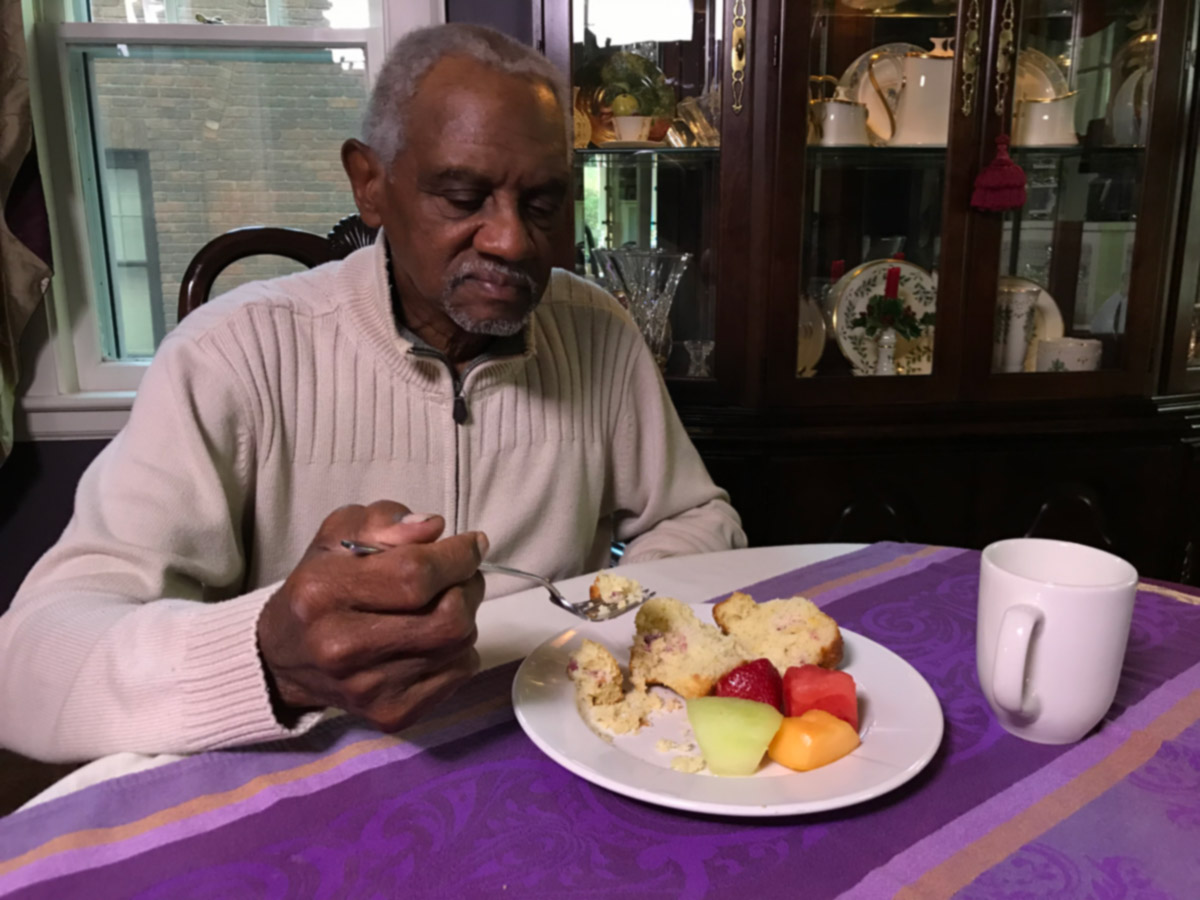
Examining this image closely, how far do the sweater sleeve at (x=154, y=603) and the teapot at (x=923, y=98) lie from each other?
5.28 ft

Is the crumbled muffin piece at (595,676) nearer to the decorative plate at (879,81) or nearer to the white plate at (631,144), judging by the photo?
the white plate at (631,144)

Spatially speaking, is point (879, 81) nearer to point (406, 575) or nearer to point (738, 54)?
point (738, 54)

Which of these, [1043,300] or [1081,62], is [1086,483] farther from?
[1081,62]

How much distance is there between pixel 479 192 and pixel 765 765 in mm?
726

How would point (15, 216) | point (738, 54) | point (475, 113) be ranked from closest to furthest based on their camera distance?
1. point (475, 113)
2. point (738, 54)
3. point (15, 216)

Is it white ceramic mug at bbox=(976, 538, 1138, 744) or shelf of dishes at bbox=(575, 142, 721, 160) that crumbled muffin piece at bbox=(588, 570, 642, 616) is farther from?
shelf of dishes at bbox=(575, 142, 721, 160)

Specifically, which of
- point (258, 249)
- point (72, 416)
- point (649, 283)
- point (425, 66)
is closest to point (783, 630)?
point (425, 66)

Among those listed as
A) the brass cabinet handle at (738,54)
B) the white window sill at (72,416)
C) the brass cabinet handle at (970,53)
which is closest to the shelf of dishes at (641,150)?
the brass cabinet handle at (738,54)

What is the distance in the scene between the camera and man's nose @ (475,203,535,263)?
3.57 ft

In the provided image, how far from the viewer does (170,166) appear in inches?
88.7

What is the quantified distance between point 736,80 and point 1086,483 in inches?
48.7

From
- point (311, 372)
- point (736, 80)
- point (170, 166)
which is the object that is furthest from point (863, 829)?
point (170, 166)

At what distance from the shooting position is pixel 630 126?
6.65 ft

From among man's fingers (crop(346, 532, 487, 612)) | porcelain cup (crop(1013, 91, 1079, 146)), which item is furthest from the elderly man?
porcelain cup (crop(1013, 91, 1079, 146))
